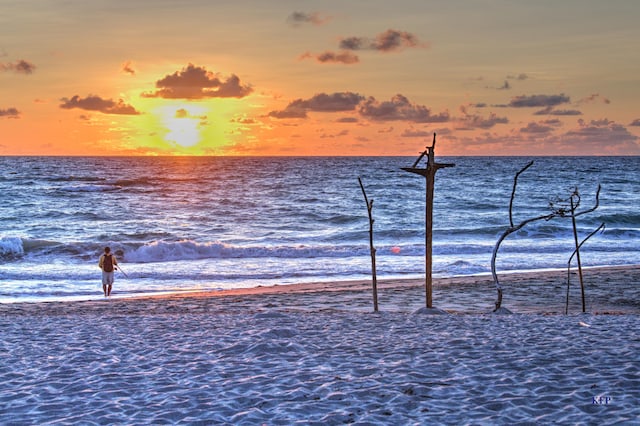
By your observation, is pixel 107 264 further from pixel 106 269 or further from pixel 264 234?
pixel 264 234

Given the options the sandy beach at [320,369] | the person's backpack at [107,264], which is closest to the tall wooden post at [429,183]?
the sandy beach at [320,369]

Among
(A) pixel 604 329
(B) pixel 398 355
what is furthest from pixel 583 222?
(B) pixel 398 355

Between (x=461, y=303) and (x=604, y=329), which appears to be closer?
(x=604, y=329)

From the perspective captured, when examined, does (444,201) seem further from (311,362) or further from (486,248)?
(311,362)

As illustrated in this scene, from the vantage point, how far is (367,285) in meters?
20.4

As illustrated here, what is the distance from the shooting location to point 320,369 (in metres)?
8.65

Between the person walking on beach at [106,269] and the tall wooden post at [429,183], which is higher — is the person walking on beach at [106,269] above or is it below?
below

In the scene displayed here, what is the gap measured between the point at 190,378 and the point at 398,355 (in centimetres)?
293

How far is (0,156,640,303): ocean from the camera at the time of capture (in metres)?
24.1

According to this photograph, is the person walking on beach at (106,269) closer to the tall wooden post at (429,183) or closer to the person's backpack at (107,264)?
the person's backpack at (107,264)

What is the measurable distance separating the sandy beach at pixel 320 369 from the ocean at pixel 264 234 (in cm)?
900

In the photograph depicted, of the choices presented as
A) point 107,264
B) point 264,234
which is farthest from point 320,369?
point 264,234

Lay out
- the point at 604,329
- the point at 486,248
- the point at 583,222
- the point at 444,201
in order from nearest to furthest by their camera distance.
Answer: the point at 604,329, the point at 486,248, the point at 583,222, the point at 444,201

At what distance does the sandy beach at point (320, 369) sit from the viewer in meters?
6.89
